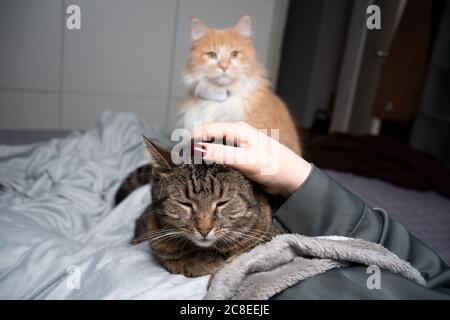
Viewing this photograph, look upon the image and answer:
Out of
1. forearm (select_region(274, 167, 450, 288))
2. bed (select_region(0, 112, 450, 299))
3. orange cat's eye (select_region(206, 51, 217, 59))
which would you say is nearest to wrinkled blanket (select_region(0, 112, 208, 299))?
bed (select_region(0, 112, 450, 299))

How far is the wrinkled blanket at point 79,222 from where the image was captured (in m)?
0.60

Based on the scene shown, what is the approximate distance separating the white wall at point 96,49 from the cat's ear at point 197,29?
0.07ft

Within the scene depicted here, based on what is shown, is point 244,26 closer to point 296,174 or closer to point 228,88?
point 228,88

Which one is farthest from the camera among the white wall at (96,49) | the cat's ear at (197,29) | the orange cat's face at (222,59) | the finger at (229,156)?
the orange cat's face at (222,59)

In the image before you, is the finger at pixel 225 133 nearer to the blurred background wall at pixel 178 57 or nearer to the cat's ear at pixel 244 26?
the blurred background wall at pixel 178 57

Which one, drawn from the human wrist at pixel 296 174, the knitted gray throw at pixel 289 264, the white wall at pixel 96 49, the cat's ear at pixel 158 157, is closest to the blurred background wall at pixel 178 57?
the white wall at pixel 96 49

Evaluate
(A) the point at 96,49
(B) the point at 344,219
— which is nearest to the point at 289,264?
(B) the point at 344,219

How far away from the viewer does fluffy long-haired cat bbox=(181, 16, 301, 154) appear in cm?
131

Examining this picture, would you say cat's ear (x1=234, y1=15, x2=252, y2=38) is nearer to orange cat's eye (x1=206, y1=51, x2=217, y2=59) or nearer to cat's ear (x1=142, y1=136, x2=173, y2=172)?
orange cat's eye (x1=206, y1=51, x2=217, y2=59)

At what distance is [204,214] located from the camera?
2.30 ft

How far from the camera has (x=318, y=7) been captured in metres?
2.52

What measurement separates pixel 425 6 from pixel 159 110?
1.82 m

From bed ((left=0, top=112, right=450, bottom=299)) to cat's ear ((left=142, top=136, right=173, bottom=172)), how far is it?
17 cm

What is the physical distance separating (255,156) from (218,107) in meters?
0.73
